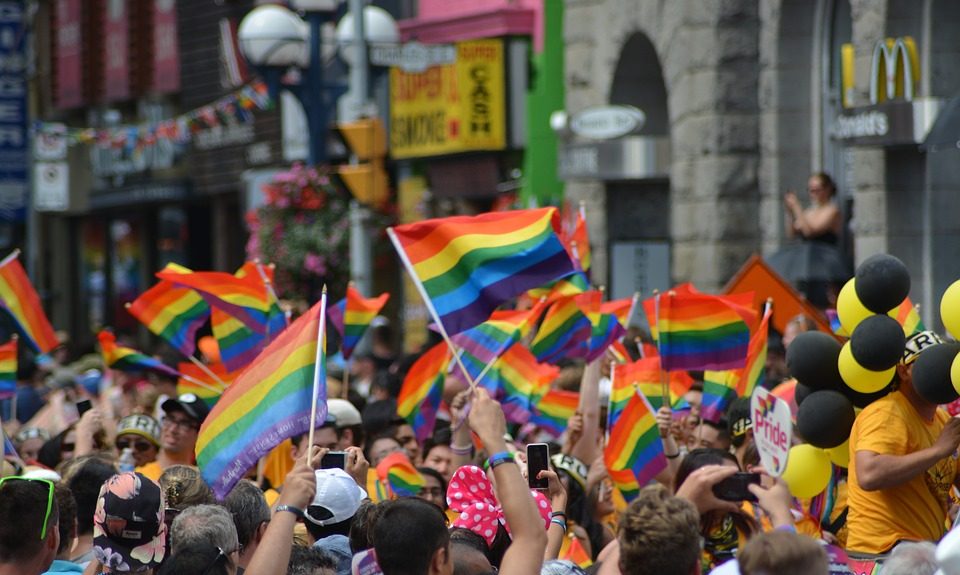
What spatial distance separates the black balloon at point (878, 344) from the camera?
7.36 metres

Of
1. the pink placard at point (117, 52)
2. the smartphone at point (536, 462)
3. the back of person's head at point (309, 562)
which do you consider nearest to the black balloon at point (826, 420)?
the smartphone at point (536, 462)

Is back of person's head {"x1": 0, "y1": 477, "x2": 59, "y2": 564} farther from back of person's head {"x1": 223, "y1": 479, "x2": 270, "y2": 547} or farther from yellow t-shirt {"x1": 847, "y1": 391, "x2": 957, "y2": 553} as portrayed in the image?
yellow t-shirt {"x1": 847, "y1": 391, "x2": 957, "y2": 553}

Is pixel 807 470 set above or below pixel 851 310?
below

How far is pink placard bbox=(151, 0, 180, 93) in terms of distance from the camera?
36.6 meters

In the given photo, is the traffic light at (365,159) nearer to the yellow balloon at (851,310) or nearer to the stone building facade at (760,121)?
the stone building facade at (760,121)

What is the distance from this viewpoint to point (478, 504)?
6.76m

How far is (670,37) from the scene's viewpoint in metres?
17.9

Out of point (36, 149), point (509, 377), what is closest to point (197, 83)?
point (36, 149)

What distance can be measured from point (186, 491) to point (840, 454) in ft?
8.85

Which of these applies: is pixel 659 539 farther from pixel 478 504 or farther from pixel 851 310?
pixel 851 310

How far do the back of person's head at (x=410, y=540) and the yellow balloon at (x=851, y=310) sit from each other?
2.69 meters

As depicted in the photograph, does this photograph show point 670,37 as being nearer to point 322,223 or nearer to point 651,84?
point 651,84

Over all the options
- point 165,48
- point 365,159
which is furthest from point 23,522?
point 165,48

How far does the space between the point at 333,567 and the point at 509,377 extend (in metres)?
4.47
